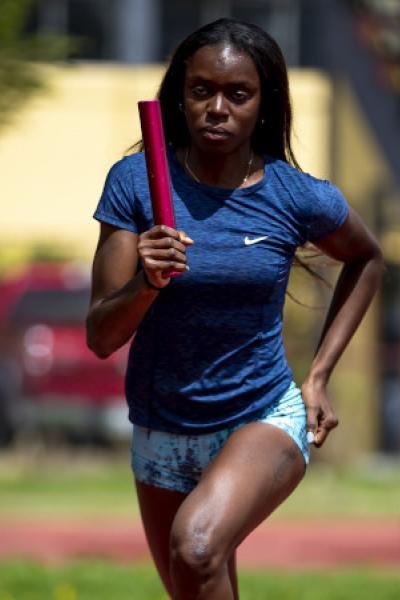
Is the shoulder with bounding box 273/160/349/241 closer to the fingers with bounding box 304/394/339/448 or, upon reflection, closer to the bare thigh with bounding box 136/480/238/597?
the fingers with bounding box 304/394/339/448

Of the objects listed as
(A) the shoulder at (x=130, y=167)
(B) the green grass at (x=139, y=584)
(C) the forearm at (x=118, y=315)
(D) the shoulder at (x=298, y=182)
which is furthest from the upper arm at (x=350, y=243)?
(B) the green grass at (x=139, y=584)

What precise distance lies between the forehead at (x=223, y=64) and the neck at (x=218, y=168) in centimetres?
24

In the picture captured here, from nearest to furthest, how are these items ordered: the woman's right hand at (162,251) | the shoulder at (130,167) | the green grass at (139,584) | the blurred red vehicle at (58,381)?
the woman's right hand at (162,251) → the shoulder at (130,167) → the green grass at (139,584) → the blurred red vehicle at (58,381)

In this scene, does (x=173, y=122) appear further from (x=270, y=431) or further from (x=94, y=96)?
(x=94, y=96)

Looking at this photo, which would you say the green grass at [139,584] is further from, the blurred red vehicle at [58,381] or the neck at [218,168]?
the blurred red vehicle at [58,381]

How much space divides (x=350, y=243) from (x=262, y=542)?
6.53 metres

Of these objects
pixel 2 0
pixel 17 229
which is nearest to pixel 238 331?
pixel 2 0

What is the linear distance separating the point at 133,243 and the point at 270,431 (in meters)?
0.66

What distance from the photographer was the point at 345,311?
16.6ft

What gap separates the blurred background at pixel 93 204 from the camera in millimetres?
10453

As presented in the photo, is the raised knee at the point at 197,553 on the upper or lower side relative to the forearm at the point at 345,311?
lower

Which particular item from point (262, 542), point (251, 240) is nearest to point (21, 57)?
point (251, 240)

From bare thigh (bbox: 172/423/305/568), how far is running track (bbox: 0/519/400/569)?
530cm

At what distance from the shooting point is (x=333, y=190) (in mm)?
4898
